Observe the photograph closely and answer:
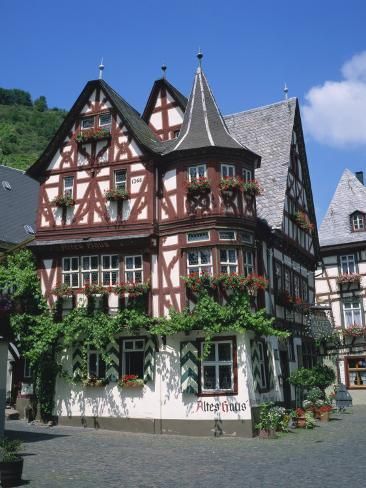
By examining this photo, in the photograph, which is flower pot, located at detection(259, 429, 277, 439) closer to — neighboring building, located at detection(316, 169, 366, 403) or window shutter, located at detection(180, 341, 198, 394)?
window shutter, located at detection(180, 341, 198, 394)

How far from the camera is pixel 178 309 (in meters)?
19.9

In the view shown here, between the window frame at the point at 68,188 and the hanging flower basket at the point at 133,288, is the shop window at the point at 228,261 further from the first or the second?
the window frame at the point at 68,188

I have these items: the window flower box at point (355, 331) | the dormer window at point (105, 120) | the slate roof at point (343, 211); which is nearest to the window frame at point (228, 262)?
the dormer window at point (105, 120)

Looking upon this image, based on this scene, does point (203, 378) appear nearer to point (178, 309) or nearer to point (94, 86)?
point (178, 309)

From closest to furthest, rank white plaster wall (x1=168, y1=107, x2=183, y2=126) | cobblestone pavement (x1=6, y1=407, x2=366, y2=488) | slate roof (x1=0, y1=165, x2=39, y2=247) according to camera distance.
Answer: cobblestone pavement (x1=6, y1=407, x2=366, y2=488) → white plaster wall (x1=168, y1=107, x2=183, y2=126) → slate roof (x1=0, y1=165, x2=39, y2=247)

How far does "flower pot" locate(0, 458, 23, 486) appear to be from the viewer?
34.1 feet

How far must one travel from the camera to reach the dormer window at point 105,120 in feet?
75.4

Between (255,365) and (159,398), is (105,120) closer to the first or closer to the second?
(159,398)

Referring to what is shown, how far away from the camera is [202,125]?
22.1 metres

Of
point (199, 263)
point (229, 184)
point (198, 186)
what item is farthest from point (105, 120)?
point (199, 263)

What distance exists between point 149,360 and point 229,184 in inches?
273

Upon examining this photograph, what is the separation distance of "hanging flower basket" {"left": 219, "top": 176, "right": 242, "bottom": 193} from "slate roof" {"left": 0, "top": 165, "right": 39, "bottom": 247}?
1552 centimetres

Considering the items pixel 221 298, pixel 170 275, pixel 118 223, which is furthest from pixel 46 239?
pixel 221 298

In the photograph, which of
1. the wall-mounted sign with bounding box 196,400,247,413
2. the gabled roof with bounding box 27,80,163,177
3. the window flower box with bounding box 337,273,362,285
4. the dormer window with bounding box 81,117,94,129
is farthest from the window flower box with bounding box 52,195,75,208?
the window flower box with bounding box 337,273,362,285
